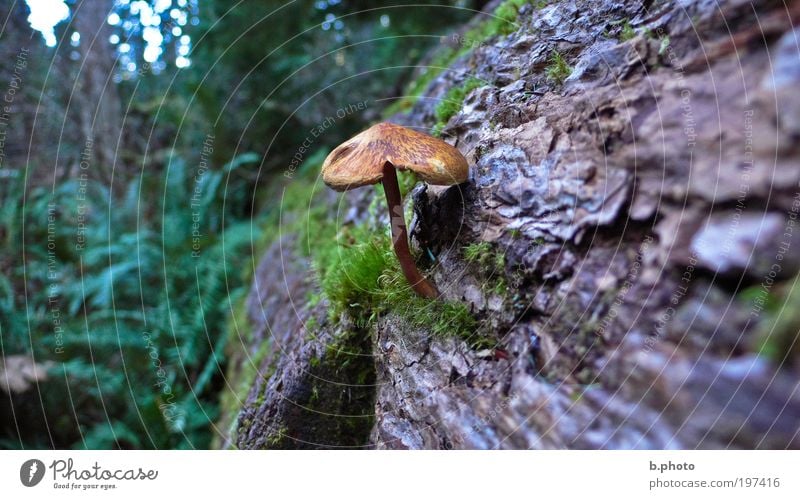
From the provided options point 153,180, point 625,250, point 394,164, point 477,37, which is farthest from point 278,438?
point 153,180

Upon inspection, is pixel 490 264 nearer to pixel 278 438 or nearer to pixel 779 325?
pixel 779 325

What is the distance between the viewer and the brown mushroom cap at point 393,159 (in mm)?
1496

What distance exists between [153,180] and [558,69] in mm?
4961

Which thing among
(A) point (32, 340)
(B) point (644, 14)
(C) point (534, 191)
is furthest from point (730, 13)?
(A) point (32, 340)

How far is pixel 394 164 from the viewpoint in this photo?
4.90 feet

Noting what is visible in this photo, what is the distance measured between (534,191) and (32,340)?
4271 millimetres

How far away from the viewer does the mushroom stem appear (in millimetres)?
1617
